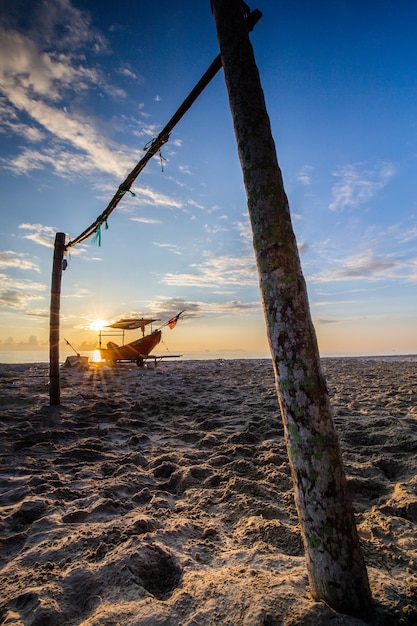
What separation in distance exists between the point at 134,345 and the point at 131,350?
49 cm

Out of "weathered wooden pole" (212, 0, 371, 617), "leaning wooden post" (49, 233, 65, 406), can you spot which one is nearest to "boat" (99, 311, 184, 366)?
"leaning wooden post" (49, 233, 65, 406)

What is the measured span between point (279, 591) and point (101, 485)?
84.9 inches

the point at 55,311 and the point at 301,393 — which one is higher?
the point at 55,311

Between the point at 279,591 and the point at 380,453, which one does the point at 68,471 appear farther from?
the point at 380,453

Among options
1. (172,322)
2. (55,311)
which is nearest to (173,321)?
(172,322)

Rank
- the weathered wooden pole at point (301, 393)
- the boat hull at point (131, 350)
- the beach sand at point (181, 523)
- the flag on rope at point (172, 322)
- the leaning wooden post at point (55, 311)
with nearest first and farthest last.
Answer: the weathered wooden pole at point (301, 393)
the beach sand at point (181, 523)
the leaning wooden post at point (55, 311)
the boat hull at point (131, 350)
the flag on rope at point (172, 322)

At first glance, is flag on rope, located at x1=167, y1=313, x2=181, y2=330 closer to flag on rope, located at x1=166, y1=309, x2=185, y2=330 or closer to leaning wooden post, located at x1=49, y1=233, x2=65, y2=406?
flag on rope, located at x1=166, y1=309, x2=185, y2=330

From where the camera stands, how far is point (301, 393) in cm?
156

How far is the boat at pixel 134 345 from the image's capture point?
67.8 feet

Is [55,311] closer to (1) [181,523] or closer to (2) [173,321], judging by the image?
(1) [181,523]

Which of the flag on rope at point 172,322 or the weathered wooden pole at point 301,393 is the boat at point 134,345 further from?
the weathered wooden pole at point 301,393

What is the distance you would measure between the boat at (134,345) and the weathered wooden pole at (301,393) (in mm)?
19264

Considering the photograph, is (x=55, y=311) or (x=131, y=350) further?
(x=131, y=350)

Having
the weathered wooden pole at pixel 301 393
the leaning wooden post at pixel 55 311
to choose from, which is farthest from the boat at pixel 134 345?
the weathered wooden pole at pixel 301 393
